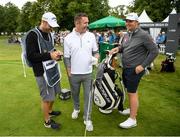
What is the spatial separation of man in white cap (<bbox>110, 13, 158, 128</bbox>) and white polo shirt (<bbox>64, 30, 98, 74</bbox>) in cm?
59

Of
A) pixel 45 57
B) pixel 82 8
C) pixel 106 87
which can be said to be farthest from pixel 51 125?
pixel 82 8

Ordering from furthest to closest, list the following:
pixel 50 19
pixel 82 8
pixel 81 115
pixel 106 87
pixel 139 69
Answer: pixel 82 8, pixel 81 115, pixel 106 87, pixel 139 69, pixel 50 19

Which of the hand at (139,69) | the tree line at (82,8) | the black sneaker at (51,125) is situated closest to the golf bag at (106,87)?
the hand at (139,69)

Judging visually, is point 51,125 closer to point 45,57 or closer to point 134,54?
point 45,57

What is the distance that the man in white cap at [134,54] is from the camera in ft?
14.9

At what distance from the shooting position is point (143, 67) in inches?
180

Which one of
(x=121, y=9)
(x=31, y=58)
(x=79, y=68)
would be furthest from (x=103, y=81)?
(x=121, y=9)

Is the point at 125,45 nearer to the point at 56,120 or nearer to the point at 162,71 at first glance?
the point at 56,120

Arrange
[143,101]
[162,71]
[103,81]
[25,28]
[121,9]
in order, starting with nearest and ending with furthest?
[103,81] < [143,101] < [162,71] < [25,28] < [121,9]

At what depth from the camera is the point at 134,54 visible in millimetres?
4672

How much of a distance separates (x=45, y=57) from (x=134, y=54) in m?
1.42

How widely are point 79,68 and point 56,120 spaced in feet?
3.80

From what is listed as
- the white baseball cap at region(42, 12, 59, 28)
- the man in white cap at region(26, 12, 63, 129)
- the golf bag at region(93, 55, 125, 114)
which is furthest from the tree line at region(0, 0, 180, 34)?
the white baseball cap at region(42, 12, 59, 28)

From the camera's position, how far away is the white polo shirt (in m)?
4.64
